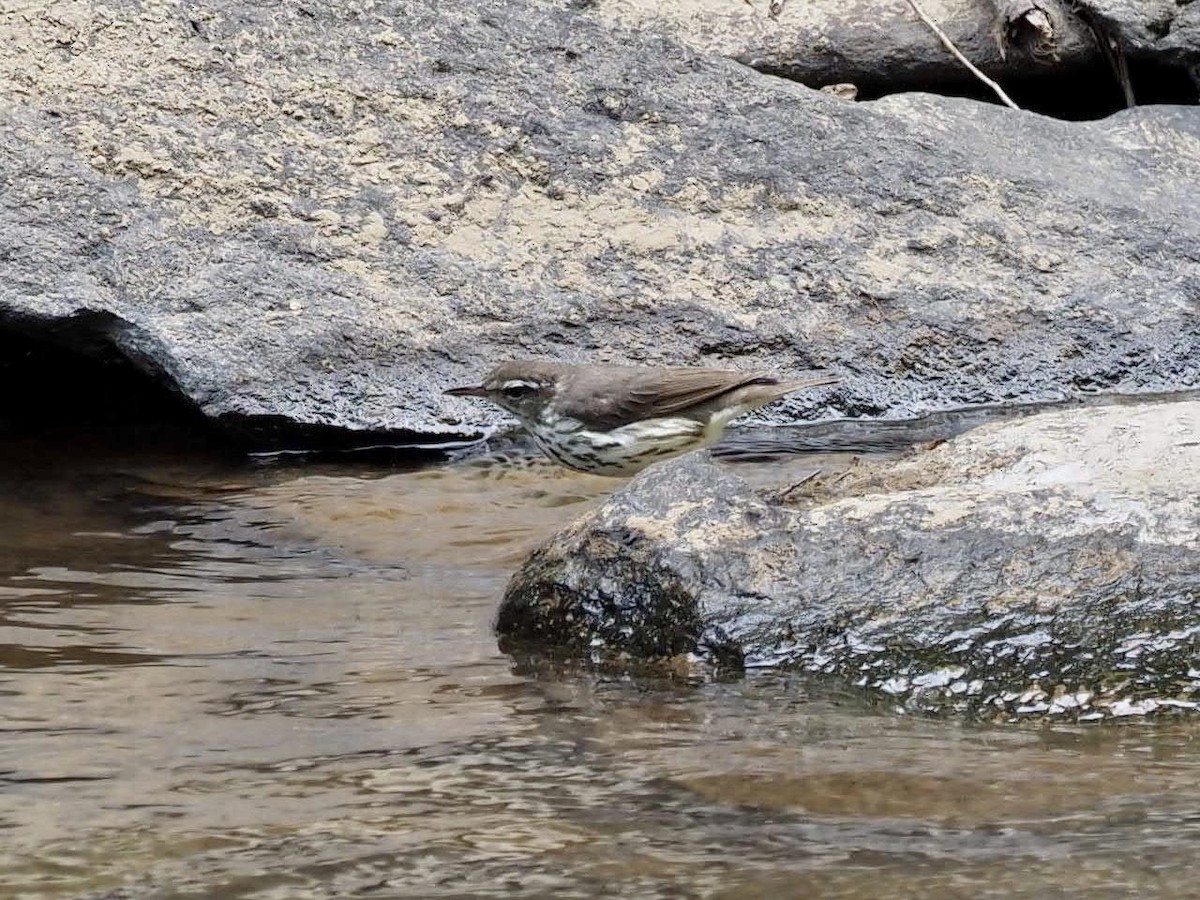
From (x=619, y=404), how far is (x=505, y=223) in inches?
49.8

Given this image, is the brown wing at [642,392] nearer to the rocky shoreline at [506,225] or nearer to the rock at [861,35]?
the rocky shoreline at [506,225]

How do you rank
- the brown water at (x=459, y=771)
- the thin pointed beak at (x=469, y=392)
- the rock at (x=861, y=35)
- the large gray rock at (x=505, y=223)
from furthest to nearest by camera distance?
the rock at (x=861, y=35) → the large gray rock at (x=505, y=223) → the thin pointed beak at (x=469, y=392) → the brown water at (x=459, y=771)

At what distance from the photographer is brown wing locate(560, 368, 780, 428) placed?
670 cm

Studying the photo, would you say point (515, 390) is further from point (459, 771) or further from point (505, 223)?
point (459, 771)

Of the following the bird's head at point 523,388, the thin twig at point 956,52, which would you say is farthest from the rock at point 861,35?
the bird's head at point 523,388

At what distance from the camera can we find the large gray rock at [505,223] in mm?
6996

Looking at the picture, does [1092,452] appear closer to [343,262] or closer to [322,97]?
[343,262]

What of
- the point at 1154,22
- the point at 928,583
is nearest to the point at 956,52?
the point at 1154,22

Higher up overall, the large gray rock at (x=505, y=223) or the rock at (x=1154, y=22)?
the rock at (x=1154, y=22)

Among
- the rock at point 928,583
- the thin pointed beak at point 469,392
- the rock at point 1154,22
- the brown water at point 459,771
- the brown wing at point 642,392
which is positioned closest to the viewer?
the brown water at point 459,771

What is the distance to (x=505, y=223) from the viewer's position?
7598mm

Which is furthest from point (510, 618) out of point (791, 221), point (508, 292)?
point (791, 221)

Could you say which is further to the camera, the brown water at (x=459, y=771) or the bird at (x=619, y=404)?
the bird at (x=619, y=404)

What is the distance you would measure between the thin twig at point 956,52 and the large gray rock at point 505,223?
0.94 metres
